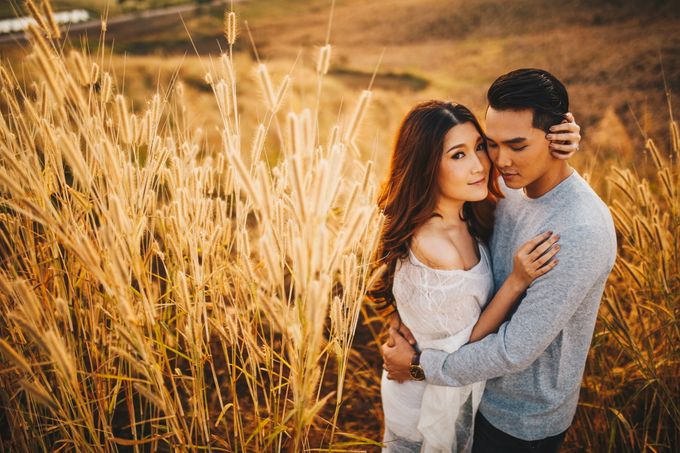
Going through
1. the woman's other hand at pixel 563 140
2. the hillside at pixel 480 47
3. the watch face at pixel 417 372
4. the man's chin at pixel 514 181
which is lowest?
the watch face at pixel 417 372

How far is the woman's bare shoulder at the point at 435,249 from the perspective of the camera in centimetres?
192

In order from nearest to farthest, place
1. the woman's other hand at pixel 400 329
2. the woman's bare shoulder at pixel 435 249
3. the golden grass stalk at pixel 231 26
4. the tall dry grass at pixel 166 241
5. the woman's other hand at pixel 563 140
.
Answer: the tall dry grass at pixel 166 241 → the golden grass stalk at pixel 231 26 → the woman's other hand at pixel 563 140 → the woman's bare shoulder at pixel 435 249 → the woman's other hand at pixel 400 329

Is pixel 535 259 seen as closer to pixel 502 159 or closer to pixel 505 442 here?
pixel 502 159

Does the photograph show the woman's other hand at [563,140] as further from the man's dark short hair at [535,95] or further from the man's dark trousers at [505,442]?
the man's dark trousers at [505,442]

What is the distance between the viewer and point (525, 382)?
6.05 feet

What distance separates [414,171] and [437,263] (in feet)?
1.49

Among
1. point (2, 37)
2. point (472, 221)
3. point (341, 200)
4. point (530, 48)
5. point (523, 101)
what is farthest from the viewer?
point (530, 48)

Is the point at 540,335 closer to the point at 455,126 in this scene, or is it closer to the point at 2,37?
the point at 455,126

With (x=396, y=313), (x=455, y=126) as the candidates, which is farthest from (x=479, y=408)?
(x=455, y=126)

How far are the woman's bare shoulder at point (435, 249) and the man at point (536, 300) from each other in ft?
0.97

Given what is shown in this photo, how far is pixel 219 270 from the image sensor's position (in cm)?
161

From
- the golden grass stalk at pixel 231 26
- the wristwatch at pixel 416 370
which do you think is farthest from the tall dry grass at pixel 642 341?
the golden grass stalk at pixel 231 26

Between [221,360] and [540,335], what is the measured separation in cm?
228

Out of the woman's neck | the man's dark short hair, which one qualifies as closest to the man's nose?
the man's dark short hair
